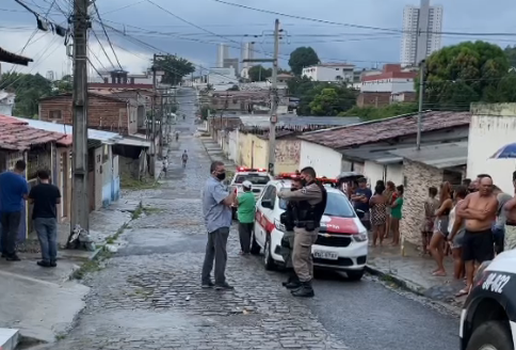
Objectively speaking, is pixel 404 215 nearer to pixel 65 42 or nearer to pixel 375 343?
pixel 65 42

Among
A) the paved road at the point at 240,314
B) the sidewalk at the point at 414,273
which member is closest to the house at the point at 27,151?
the paved road at the point at 240,314

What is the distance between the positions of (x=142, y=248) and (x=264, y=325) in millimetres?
9363

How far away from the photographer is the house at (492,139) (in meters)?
14.1

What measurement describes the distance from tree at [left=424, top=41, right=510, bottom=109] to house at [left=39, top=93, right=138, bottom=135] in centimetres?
2337

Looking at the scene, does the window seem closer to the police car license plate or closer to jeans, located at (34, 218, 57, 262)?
jeans, located at (34, 218, 57, 262)

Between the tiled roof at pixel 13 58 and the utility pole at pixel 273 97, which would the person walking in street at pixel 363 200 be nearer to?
the tiled roof at pixel 13 58

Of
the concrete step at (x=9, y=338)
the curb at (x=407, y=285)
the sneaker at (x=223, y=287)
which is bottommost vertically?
the curb at (x=407, y=285)

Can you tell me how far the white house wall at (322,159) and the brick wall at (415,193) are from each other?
836 cm

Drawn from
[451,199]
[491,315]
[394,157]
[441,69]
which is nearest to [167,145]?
[441,69]

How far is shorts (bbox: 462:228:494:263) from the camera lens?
36.7ft

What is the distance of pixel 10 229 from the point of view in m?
13.5

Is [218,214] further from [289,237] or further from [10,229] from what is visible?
[10,229]

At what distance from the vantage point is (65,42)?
54.4 feet

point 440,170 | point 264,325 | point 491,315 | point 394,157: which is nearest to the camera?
point 491,315
